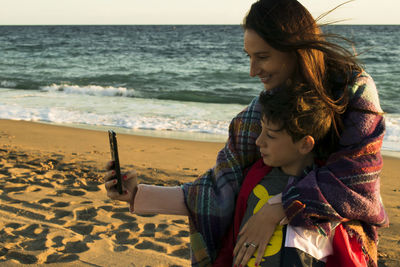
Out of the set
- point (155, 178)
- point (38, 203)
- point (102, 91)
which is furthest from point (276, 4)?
point (102, 91)

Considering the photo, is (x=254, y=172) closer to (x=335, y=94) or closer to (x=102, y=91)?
(x=335, y=94)

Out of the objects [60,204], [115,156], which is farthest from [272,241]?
[60,204]

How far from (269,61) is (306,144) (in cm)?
38

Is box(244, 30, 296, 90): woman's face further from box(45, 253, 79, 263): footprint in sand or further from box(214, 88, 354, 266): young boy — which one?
box(45, 253, 79, 263): footprint in sand

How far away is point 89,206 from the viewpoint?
4.61m

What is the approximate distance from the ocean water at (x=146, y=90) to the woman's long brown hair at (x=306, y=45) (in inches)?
8.6

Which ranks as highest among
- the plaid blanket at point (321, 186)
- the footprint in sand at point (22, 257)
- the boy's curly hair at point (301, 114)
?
the boy's curly hair at point (301, 114)

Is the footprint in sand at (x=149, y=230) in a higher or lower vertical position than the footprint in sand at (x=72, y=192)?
lower

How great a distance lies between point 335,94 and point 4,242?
2.89 meters

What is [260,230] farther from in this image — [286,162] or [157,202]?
[157,202]

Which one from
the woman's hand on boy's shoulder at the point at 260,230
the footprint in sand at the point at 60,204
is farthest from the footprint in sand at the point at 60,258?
the woman's hand on boy's shoulder at the point at 260,230

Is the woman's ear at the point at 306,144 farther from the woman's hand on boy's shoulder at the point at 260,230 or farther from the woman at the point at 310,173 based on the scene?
the woman's hand on boy's shoulder at the point at 260,230

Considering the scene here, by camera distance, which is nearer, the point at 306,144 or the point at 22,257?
the point at 306,144

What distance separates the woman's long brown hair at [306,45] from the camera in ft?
6.13
